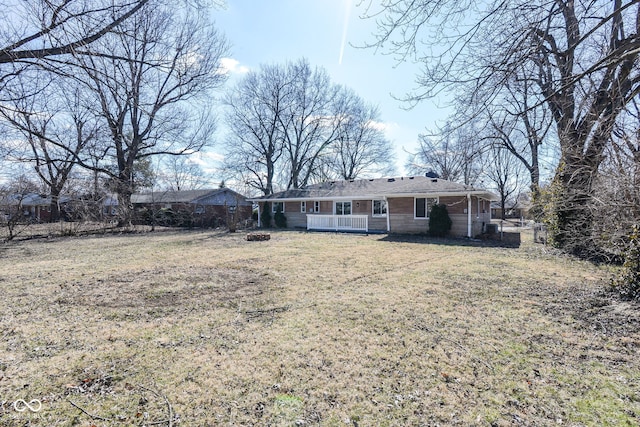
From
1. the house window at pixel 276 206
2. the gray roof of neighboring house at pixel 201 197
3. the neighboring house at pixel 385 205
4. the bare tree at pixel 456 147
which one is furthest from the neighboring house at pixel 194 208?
the bare tree at pixel 456 147

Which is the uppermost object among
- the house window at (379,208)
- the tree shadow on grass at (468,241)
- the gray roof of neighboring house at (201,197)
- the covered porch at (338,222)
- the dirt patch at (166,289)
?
the gray roof of neighboring house at (201,197)

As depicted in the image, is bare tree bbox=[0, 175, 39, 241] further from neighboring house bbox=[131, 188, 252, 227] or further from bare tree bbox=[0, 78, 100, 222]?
neighboring house bbox=[131, 188, 252, 227]

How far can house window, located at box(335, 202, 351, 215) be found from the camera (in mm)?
20516

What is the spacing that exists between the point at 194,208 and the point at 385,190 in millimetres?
17775

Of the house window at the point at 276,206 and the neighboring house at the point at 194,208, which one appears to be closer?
the house window at the point at 276,206

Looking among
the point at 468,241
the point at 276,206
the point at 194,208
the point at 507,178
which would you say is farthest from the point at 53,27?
the point at 507,178

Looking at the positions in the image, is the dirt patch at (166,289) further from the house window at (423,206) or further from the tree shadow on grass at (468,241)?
the house window at (423,206)

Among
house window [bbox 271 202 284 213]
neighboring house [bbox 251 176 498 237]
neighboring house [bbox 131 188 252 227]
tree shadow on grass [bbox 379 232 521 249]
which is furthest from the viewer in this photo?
neighboring house [bbox 131 188 252 227]

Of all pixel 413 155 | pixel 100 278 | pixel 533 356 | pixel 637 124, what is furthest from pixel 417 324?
pixel 100 278

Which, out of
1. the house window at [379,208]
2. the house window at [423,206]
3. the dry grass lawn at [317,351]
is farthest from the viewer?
the house window at [379,208]

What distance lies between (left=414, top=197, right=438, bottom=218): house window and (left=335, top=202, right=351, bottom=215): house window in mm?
4879

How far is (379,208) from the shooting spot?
18969 mm

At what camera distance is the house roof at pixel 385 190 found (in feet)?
51.6

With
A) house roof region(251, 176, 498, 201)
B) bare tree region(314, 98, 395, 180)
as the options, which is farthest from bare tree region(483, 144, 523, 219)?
house roof region(251, 176, 498, 201)
